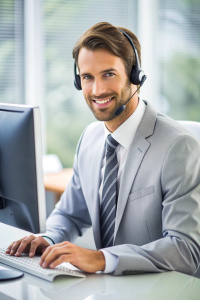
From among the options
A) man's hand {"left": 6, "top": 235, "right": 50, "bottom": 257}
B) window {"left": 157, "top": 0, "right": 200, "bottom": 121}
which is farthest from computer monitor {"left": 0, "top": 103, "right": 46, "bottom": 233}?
window {"left": 157, "top": 0, "right": 200, "bottom": 121}

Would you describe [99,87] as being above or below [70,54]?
above

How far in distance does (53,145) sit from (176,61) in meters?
1.31

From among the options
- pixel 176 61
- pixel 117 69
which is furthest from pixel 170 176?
pixel 176 61

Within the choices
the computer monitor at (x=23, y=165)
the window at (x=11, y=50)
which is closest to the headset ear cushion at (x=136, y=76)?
the computer monitor at (x=23, y=165)

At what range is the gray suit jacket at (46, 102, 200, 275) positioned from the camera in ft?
4.54

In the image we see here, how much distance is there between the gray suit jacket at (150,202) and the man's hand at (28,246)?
209mm

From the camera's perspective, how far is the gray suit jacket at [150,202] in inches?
54.4

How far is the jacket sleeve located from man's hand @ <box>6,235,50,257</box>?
0.22m

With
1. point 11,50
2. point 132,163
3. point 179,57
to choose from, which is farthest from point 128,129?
point 179,57

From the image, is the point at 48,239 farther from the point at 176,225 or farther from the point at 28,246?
the point at 176,225

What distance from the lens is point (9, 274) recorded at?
1318 millimetres

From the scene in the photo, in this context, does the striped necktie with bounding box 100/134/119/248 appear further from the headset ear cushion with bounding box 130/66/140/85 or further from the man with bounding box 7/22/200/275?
the headset ear cushion with bounding box 130/66/140/85

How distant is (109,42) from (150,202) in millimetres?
558

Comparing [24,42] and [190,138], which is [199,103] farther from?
[190,138]
